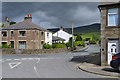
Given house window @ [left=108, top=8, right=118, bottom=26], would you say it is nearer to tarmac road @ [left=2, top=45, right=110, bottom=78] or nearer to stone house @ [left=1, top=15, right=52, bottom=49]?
tarmac road @ [left=2, top=45, right=110, bottom=78]

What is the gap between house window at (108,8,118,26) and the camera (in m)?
13.9

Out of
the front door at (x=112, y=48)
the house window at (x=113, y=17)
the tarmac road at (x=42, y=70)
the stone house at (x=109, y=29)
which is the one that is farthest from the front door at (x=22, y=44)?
the house window at (x=113, y=17)

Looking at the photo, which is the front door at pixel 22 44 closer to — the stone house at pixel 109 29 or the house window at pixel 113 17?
the stone house at pixel 109 29

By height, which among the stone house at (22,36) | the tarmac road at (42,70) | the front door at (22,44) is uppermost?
the stone house at (22,36)

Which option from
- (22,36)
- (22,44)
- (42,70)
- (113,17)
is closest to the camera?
(42,70)

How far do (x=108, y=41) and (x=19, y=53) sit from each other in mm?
21459

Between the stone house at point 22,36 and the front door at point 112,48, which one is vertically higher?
the stone house at point 22,36

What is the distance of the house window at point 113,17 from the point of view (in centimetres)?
1385

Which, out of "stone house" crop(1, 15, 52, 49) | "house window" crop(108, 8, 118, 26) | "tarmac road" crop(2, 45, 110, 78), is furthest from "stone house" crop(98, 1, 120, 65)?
"stone house" crop(1, 15, 52, 49)

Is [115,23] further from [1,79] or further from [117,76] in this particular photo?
[1,79]

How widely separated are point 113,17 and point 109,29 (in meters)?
1.20

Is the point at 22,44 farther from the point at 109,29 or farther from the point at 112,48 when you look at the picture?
the point at 112,48

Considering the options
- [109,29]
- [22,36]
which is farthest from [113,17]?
[22,36]

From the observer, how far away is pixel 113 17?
13953 mm
